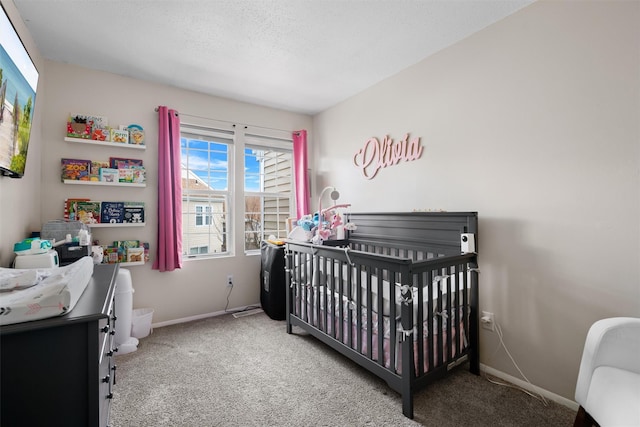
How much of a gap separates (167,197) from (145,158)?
45 cm

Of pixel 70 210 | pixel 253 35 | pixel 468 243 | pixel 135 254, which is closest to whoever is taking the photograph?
pixel 468 243

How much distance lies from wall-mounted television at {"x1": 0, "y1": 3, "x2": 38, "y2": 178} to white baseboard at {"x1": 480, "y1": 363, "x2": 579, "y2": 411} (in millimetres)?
3083

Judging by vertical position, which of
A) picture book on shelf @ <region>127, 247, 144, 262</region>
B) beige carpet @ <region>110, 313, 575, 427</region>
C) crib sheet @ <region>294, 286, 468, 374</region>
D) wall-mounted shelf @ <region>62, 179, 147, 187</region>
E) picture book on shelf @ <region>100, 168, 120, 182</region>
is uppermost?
picture book on shelf @ <region>100, 168, 120, 182</region>

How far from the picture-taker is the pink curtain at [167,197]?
2.71 m

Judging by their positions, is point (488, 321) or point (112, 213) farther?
point (112, 213)

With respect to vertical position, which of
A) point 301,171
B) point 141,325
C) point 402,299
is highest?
point 301,171

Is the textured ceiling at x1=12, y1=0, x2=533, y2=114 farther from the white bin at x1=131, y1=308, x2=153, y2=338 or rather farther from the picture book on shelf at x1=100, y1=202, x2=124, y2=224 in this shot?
the white bin at x1=131, y1=308, x2=153, y2=338

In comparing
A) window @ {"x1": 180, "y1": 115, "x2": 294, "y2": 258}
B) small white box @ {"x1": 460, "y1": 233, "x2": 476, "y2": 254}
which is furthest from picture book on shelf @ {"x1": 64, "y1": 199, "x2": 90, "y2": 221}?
small white box @ {"x1": 460, "y1": 233, "x2": 476, "y2": 254}

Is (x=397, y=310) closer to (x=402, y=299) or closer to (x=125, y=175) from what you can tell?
(x=402, y=299)

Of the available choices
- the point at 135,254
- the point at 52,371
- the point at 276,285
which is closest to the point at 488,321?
the point at 276,285

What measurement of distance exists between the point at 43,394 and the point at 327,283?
5.12 ft

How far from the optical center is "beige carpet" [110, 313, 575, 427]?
1.50 meters

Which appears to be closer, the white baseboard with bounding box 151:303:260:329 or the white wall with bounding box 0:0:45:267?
the white wall with bounding box 0:0:45:267

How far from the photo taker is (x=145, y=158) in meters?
2.74
